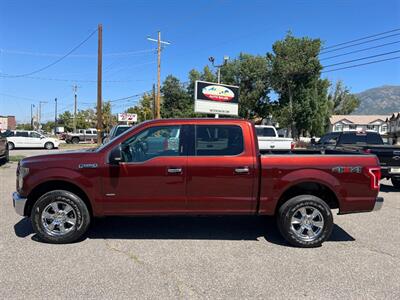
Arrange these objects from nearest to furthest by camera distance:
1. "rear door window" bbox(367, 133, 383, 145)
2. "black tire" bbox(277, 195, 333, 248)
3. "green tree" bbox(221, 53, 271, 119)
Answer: "black tire" bbox(277, 195, 333, 248) < "rear door window" bbox(367, 133, 383, 145) < "green tree" bbox(221, 53, 271, 119)

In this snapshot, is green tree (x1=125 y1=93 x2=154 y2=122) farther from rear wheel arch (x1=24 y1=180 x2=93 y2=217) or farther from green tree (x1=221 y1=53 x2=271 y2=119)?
rear wheel arch (x1=24 y1=180 x2=93 y2=217)

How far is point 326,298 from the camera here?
370cm

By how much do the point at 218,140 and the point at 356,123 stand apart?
95005 mm

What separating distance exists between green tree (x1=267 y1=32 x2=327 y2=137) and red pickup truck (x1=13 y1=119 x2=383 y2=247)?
46.9 m

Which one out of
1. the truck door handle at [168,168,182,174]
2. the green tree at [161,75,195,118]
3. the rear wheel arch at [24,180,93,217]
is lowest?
the rear wheel arch at [24,180,93,217]

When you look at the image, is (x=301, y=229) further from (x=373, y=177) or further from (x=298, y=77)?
(x=298, y=77)

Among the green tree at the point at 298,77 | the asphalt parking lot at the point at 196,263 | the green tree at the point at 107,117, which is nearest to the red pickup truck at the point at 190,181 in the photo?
the asphalt parking lot at the point at 196,263

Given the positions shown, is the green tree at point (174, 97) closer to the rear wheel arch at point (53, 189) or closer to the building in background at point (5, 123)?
the building in background at point (5, 123)

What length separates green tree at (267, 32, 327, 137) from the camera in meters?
49.5

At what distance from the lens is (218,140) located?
5352mm

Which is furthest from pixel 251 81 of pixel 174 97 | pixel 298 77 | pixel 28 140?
pixel 28 140

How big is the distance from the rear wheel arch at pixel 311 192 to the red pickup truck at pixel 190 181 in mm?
60

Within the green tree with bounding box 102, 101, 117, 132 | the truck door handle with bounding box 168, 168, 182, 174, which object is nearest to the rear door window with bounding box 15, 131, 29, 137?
the truck door handle with bounding box 168, 168, 182, 174

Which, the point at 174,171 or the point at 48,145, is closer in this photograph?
the point at 174,171
